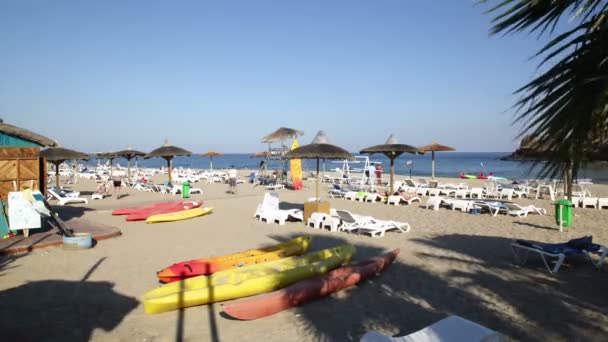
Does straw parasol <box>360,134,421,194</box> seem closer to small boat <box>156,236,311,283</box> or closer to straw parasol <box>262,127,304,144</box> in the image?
straw parasol <box>262,127,304,144</box>

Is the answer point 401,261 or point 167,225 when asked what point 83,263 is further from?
point 401,261

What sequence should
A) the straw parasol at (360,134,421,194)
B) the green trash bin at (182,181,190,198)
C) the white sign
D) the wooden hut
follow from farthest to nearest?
the green trash bin at (182,181,190,198)
the straw parasol at (360,134,421,194)
the wooden hut
the white sign

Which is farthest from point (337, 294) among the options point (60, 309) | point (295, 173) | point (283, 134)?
point (283, 134)

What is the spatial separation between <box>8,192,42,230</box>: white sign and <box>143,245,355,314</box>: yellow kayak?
487 cm

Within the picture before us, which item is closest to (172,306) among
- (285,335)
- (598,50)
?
(285,335)

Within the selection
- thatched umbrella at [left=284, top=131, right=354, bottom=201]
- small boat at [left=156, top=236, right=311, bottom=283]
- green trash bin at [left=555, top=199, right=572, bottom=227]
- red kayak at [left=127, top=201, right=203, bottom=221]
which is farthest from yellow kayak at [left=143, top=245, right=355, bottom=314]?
red kayak at [left=127, top=201, right=203, bottom=221]

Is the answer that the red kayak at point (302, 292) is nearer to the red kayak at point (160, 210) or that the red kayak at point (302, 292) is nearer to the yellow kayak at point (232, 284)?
the yellow kayak at point (232, 284)

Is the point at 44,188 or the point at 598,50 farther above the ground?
the point at 598,50

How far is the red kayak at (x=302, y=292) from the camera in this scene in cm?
432

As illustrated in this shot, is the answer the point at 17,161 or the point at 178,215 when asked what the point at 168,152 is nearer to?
the point at 178,215

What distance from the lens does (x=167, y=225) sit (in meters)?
10.1

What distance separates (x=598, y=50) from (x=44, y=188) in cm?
1088

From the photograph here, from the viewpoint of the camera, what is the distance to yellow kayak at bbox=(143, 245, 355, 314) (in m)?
4.52

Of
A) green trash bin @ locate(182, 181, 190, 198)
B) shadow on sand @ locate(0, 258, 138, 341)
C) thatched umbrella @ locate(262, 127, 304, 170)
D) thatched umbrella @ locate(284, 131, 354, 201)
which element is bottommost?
shadow on sand @ locate(0, 258, 138, 341)
